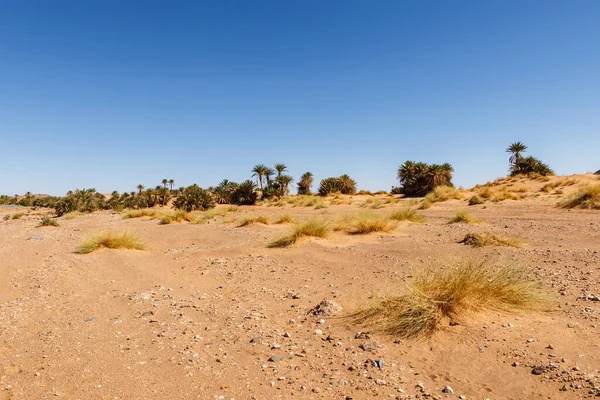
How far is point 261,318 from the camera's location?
5.32 meters

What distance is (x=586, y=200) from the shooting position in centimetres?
1702

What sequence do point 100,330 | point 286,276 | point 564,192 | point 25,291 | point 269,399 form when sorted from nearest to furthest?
point 269,399 → point 100,330 → point 25,291 → point 286,276 → point 564,192

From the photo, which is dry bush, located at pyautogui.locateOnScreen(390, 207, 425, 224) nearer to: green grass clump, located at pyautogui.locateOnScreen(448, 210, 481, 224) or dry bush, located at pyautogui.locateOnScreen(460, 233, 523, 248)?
green grass clump, located at pyautogui.locateOnScreen(448, 210, 481, 224)

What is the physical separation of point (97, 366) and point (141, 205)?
48929 mm

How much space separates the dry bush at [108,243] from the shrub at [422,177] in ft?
125

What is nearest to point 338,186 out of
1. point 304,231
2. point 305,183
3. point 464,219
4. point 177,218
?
point 305,183

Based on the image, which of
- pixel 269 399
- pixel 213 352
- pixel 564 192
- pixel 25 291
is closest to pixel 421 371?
pixel 269 399

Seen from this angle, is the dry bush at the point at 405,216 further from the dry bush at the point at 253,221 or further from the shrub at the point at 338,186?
the shrub at the point at 338,186

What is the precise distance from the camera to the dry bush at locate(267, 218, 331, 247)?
10930mm

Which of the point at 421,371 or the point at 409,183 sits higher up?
the point at 409,183

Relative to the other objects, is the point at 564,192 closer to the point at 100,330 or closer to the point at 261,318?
the point at 261,318

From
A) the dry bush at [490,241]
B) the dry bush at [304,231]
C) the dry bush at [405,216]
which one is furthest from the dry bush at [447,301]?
the dry bush at [405,216]

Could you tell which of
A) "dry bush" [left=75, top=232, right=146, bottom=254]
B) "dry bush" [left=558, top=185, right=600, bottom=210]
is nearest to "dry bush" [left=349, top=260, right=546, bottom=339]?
"dry bush" [left=75, top=232, right=146, bottom=254]

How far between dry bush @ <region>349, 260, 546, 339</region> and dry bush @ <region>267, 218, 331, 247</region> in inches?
229
